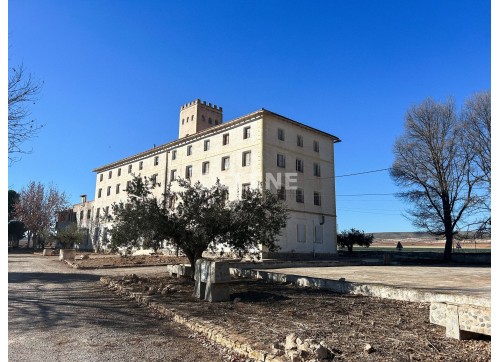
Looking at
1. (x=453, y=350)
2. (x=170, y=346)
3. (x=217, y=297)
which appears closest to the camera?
(x=453, y=350)

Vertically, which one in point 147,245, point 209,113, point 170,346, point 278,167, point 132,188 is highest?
point 209,113

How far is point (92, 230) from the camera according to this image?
4866 centimetres

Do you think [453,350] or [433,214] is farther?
[433,214]

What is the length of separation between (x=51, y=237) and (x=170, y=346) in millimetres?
31306

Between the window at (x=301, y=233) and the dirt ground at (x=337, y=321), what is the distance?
1961cm

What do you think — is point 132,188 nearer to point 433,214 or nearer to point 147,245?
point 147,245

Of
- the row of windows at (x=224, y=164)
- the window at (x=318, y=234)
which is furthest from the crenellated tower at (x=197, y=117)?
the window at (x=318, y=234)

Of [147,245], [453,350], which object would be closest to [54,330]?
[147,245]

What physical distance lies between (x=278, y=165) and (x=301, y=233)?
19.7 ft

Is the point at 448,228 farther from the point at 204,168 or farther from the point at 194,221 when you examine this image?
the point at 194,221

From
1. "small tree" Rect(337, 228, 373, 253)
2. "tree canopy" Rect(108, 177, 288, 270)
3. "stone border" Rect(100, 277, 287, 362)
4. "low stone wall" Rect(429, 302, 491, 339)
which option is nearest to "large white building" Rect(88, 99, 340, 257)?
"small tree" Rect(337, 228, 373, 253)

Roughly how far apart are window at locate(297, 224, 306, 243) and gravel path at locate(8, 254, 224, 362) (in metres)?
21.2

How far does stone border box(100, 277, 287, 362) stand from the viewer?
4.17 metres

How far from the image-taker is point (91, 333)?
562cm
